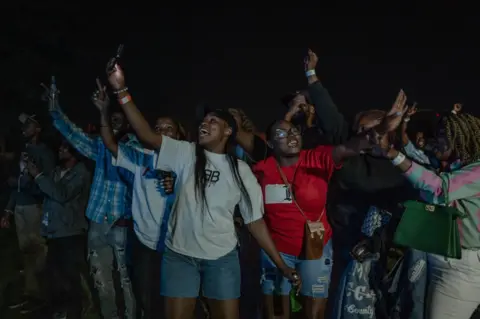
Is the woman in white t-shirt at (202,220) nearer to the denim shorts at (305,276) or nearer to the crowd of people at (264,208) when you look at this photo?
the crowd of people at (264,208)

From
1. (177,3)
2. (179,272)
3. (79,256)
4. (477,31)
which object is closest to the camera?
(179,272)

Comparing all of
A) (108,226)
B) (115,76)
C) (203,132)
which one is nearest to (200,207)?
(203,132)

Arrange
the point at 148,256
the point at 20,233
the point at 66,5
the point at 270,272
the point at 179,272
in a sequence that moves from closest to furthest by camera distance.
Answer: the point at 179,272 < the point at 270,272 < the point at 148,256 < the point at 20,233 < the point at 66,5

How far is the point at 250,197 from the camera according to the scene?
362 centimetres

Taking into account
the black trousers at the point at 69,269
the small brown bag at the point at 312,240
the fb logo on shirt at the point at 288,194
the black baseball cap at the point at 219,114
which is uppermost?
the black baseball cap at the point at 219,114

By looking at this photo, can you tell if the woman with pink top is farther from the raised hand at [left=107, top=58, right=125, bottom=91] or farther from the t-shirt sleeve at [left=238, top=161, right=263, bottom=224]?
the raised hand at [left=107, top=58, right=125, bottom=91]

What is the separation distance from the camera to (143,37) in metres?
10.1

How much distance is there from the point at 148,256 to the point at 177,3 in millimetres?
6095

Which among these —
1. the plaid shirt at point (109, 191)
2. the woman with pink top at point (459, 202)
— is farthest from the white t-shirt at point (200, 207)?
the plaid shirt at point (109, 191)

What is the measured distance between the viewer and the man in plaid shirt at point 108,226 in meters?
4.62

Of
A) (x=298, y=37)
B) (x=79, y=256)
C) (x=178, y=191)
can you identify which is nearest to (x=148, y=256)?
(x=79, y=256)

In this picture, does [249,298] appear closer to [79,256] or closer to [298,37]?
[79,256]

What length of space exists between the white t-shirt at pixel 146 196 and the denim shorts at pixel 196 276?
1.87 feet

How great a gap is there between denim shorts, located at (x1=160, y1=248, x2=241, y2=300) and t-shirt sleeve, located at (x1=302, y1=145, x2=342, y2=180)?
99 centimetres
